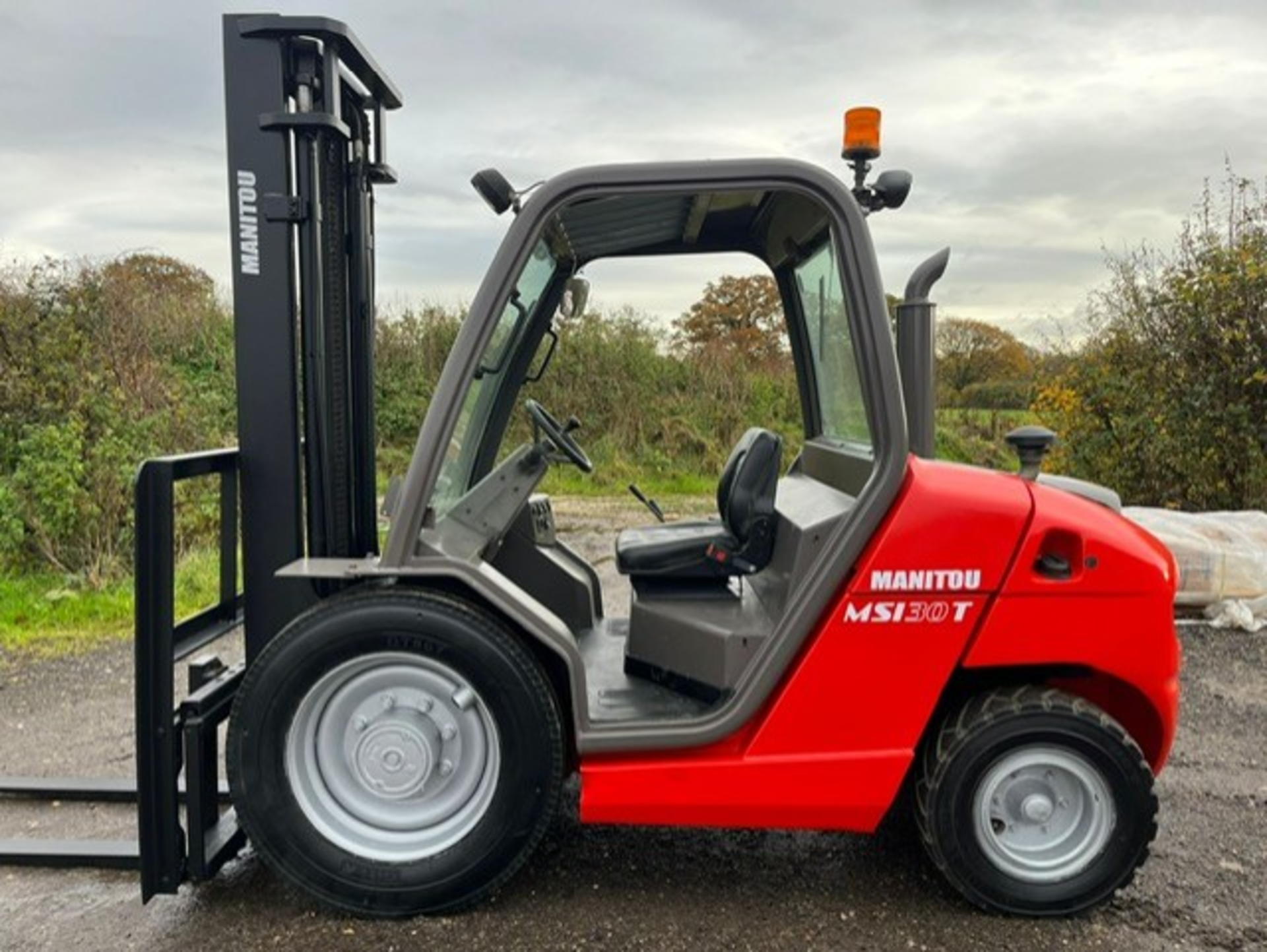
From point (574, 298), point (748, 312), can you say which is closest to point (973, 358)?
point (748, 312)

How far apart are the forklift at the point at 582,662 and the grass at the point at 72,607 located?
4.07 meters

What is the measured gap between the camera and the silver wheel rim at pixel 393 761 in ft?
10.2

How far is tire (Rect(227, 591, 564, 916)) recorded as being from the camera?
9.94 feet

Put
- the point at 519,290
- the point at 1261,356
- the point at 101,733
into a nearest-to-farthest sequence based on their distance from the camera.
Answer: the point at 519,290
the point at 101,733
the point at 1261,356

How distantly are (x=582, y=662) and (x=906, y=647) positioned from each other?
3.38 feet

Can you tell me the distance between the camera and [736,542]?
358 centimetres

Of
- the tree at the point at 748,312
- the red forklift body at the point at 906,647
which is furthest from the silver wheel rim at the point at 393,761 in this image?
the tree at the point at 748,312

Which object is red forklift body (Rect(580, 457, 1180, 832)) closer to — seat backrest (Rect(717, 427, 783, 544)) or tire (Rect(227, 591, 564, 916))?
tire (Rect(227, 591, 564, 916))

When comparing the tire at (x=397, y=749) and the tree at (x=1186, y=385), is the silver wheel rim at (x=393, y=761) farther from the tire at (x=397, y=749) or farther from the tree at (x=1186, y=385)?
the tree at (x=1186, y=385)

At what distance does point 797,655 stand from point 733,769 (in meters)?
0.41

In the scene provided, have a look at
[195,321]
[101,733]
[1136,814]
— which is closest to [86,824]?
[101,733]

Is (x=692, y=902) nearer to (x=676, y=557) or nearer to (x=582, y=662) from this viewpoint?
(x=582, y=662)

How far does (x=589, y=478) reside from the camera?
41.9 feet

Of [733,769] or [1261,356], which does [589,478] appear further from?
[733,769]
